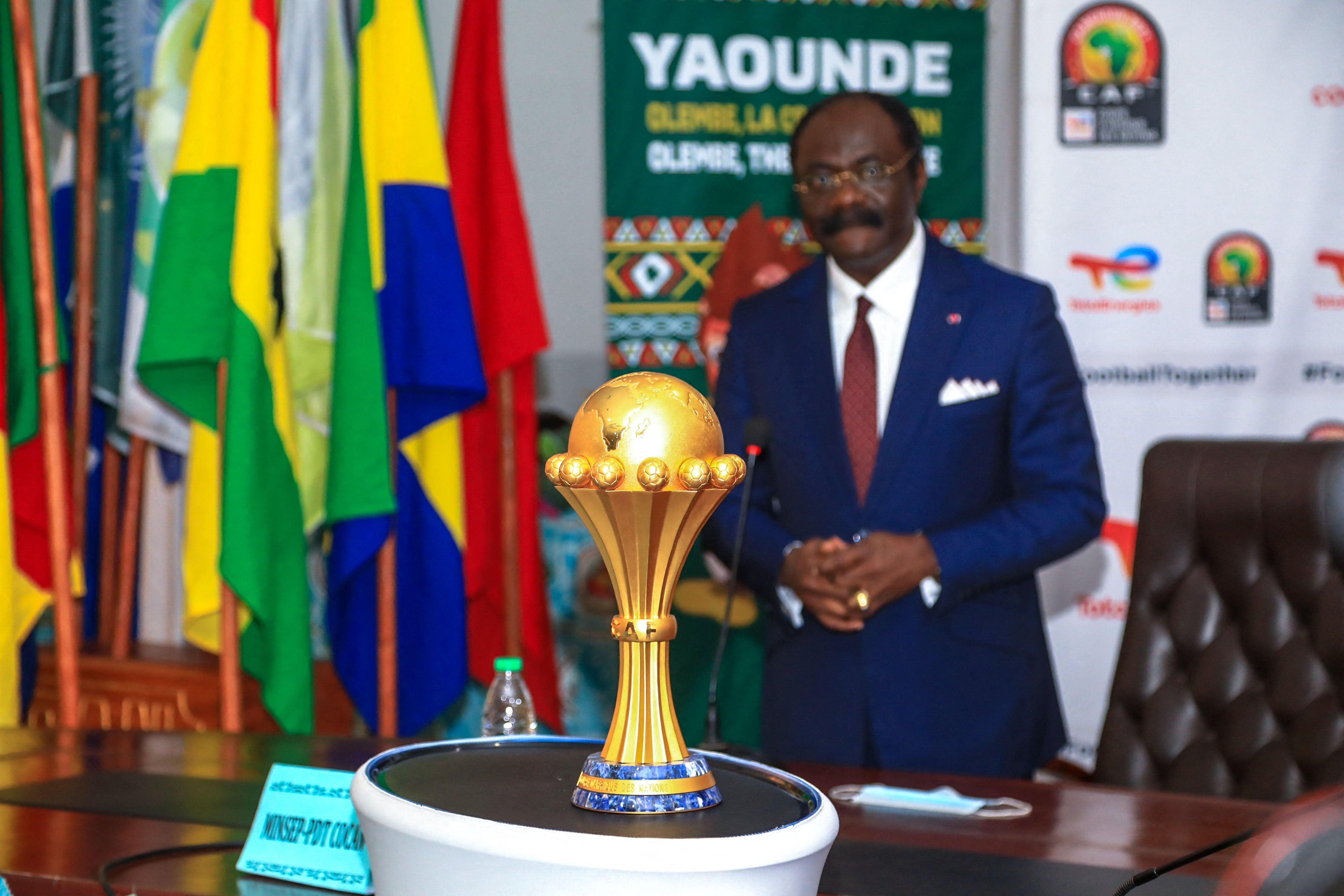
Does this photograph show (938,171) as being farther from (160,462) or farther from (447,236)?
(160,462)

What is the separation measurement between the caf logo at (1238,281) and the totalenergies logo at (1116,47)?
48cm

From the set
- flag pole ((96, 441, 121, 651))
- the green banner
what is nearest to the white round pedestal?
flag pole ((96, 441, 121, 651))

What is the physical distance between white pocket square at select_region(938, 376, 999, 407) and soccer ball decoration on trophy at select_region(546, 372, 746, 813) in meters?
1.34

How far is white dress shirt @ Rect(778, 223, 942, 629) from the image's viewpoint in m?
2.17

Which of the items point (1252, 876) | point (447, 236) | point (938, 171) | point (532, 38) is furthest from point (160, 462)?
point (1252, 876)

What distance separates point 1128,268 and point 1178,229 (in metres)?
0.16

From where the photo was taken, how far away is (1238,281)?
324 cm

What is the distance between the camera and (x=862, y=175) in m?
2.12

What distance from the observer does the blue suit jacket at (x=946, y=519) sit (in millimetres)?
2049

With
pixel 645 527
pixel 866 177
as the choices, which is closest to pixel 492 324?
pixel 866 177

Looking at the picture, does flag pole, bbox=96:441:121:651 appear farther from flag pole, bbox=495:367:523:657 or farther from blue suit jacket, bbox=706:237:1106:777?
blue suit jacket, bbox=706:237:1106:777

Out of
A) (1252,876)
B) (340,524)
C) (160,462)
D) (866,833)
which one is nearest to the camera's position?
(1252,876)

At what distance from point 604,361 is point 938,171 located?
105cm

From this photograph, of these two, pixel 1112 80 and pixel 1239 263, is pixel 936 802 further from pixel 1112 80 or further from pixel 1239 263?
pixel 1112 80
